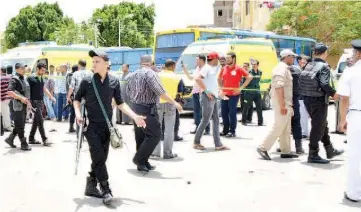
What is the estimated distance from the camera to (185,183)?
733 centimetres

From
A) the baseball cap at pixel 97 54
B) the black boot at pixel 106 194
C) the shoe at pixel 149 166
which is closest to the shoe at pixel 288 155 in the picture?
the shoe at pixel 149 166

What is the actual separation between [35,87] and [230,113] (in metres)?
4.05

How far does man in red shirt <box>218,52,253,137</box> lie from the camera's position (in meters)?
12.0

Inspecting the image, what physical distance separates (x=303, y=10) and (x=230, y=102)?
3140cm

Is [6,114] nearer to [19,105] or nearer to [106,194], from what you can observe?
[19,105]

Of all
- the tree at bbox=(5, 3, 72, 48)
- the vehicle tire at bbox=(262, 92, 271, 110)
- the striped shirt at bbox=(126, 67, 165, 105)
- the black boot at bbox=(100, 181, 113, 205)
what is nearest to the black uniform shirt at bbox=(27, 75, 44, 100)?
the striped shirt at bbox=(126, 67, 165, 105)

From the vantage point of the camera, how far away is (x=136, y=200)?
6422 millimetres

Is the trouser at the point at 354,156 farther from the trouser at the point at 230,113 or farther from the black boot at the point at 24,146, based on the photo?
the black boot at the point at 24,146

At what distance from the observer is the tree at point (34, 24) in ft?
205

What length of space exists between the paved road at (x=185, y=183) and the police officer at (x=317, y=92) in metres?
0.47

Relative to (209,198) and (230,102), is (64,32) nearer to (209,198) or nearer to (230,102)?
(230,102)

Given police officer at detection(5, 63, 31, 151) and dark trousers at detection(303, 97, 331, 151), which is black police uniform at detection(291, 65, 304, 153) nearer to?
dark trousers at detection(303, 97, 331, 151)

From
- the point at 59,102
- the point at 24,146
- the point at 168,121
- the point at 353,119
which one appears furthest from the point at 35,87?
the point at 353,119

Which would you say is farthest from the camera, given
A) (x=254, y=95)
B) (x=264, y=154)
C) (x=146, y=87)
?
(x=254, y=95)
